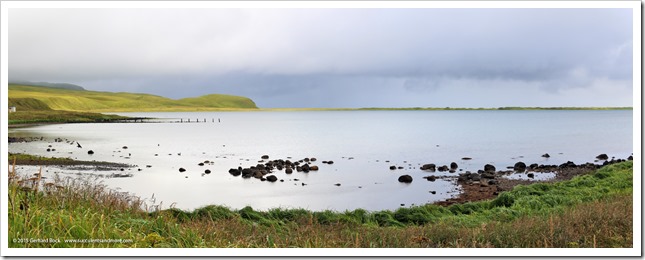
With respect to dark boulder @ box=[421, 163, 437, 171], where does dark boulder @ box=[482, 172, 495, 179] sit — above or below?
below

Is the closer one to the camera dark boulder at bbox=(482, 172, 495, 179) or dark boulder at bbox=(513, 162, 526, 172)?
dark boulder at bbox=(482, 172, 495, 179)

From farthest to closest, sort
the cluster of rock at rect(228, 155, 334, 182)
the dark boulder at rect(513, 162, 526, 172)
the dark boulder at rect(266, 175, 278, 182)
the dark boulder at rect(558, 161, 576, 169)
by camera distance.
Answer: the dark boulder at rect(558, 161, 576, 169) < the dark boulder at rect(513, 162, 526, 172) < the cluster of rock at rect(228, 155, 334, 182) < the dark boulder at rect(266, 175, 278, 182)

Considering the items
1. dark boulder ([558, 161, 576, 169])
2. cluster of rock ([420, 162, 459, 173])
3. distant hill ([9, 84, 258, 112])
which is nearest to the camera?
distant hill ([9, 84, 258, 112])

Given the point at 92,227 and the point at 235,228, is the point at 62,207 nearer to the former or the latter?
the point at 92,227

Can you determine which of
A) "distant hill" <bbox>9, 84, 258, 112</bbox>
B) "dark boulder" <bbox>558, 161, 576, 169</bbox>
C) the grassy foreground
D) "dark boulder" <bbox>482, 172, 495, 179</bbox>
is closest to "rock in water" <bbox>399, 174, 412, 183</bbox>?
"dark boulder" <bbox>482, 172, 495, 179</bbox>

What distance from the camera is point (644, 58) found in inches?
265

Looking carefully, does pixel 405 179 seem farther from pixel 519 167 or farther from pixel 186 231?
pixel 186 231

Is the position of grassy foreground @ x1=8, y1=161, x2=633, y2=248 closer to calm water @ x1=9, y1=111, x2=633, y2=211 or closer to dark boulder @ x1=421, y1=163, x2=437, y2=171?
calm water @ x1=9, y1=111, x2=633, y2=211

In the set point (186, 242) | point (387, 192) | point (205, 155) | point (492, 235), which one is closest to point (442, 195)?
point (387, 192)

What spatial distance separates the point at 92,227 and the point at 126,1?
291 centimetres

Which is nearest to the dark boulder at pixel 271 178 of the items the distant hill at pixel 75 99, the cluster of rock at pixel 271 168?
the cluster of rock at pixel 271 168

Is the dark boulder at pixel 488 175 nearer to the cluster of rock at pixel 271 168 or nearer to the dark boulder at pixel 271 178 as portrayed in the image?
the cluster of rock at pixel 271 168

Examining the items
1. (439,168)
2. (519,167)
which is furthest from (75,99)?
(519,167)

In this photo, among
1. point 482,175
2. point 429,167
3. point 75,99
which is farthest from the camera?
point 429,167
